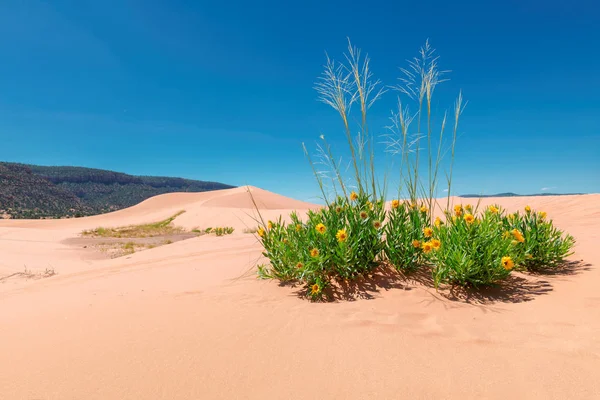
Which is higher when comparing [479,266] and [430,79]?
[430,79]

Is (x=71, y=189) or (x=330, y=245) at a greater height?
(x=71, y=189)

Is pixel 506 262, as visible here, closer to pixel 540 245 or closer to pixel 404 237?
pixel 404 237

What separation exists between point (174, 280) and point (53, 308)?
119cm

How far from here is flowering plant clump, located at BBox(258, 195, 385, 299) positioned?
2.86 metres

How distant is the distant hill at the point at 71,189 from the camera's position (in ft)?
104

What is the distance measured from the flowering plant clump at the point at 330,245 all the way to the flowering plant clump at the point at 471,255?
0.57 meters

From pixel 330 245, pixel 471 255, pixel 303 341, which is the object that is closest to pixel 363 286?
pixel 330 245

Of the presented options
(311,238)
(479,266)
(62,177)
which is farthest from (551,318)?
(62,177)

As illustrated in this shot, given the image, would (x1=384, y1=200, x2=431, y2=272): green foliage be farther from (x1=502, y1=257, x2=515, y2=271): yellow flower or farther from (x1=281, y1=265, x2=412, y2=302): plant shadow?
(x1=502, y1=257, x2=515, y2=271): yellow flower

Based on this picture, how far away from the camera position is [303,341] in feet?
6.79

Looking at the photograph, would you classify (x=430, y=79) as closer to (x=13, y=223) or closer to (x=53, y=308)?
(x=53, y=308)

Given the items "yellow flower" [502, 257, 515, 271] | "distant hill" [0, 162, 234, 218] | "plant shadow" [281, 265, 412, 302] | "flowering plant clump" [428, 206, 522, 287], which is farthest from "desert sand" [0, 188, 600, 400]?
"distant hill" [0, 162, 234, 218]

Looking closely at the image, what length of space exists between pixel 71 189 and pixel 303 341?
5423 cm

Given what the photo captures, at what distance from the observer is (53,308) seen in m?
2.95
